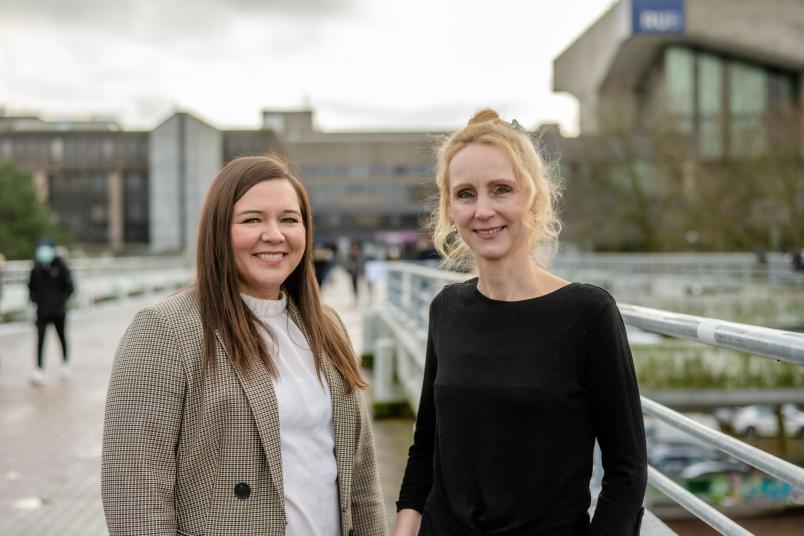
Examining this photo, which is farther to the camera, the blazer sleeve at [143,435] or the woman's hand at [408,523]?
the woman's hand at [408,523]

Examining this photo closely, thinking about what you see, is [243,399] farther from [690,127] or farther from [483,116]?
[690,127]

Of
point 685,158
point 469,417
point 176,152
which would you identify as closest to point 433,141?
point 469,417

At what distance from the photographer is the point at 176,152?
74688mm

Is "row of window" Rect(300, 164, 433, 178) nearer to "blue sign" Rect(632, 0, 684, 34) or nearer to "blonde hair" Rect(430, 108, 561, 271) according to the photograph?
"blue sign" Rect(632, 0, 684, 34)

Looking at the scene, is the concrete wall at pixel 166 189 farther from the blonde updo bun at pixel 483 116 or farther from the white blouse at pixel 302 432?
the blonde updo bun at pixel 483 116

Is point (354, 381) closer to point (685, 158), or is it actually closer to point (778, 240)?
point (778, 240)

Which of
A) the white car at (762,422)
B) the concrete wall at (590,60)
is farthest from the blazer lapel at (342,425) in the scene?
the concrete wall at (590,60)

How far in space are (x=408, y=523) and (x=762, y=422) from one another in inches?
916

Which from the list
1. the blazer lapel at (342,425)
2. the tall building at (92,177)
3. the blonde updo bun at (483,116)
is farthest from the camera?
the tall building at (92,177)

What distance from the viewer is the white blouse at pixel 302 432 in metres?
2.10

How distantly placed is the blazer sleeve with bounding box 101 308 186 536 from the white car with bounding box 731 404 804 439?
22384 mm

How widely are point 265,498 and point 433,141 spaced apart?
1.04 meters

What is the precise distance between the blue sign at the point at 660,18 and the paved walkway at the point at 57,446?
175 ft

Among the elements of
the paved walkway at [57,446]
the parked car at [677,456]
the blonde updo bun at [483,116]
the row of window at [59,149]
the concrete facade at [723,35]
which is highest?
the concrete facade at [723,35]
